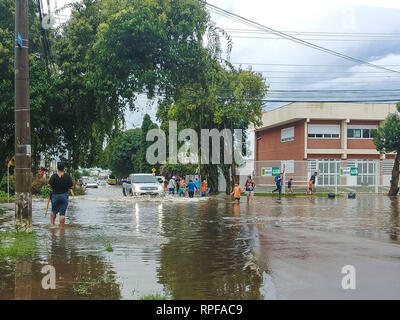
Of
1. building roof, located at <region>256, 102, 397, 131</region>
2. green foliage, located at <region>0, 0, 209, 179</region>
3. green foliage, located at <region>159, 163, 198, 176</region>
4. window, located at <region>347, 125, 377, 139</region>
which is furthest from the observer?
green foliage, located at <region>159, 163, 198, 176</region>

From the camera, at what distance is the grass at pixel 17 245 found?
865 cm

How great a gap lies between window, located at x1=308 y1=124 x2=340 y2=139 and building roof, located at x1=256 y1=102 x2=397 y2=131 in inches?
35.4

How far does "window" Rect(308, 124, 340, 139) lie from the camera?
1879 inches

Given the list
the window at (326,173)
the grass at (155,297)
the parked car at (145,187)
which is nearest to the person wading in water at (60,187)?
the grass at (155,297)

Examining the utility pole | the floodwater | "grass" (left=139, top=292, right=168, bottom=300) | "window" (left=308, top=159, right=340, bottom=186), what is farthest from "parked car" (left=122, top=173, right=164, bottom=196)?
"grass" (left=139, top=292, right=168, bottom=300)

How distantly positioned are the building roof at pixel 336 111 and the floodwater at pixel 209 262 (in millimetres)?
33676

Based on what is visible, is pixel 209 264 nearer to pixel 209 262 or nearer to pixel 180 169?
pixel 209 262

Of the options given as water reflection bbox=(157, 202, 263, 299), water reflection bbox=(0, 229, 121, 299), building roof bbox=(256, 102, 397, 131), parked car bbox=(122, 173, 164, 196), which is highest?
building roof bbox=(256, 102, 397, 131)

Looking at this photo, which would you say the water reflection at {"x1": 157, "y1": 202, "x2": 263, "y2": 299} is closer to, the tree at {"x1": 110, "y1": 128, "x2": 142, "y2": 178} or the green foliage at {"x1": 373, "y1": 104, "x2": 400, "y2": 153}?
the green foliage at {"x1": 373, "y1": 104, "x2": 400, "y2": 153}

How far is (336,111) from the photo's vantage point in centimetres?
4753

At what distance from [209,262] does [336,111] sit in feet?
137

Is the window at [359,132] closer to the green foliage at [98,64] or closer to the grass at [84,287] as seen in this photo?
the green foliage at [98,64]
